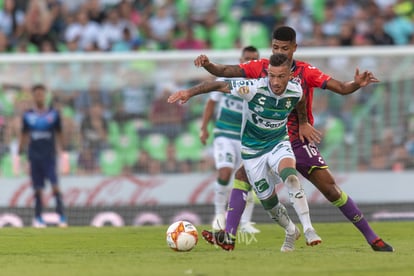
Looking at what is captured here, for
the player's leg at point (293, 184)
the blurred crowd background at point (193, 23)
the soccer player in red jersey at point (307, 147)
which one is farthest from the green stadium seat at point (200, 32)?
the player's leg at point (293, 184)

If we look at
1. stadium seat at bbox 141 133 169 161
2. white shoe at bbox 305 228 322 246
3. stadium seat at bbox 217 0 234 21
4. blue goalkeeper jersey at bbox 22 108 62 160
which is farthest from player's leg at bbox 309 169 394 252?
stadium seat at bbox 217 0 234 21

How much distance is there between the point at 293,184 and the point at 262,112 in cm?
81

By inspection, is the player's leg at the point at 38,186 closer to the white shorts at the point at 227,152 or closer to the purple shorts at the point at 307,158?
the white shorts at the point at 227,152

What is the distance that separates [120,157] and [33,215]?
190 centimetres

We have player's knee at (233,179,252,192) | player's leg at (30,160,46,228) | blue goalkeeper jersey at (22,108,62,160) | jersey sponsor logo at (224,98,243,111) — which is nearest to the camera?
player's knee at (233,179,252,192)

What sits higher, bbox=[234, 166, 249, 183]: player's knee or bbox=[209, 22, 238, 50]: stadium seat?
bbox=[209, 22, 238, 50]: stadium seat

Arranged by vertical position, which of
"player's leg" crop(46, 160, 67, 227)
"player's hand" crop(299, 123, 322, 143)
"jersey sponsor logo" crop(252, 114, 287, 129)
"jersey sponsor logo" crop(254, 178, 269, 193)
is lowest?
"player's leg" crop(46, 160, 67, 227)

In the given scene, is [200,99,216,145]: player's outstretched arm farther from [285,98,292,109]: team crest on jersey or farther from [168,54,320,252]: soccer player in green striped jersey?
[285,98,292,109]: team crest on jersey

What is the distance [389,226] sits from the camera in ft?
50.8

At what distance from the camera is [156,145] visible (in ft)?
63.3

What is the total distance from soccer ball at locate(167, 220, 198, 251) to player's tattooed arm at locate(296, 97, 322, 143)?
1.52 m

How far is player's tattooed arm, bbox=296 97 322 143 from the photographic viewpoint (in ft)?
35.7

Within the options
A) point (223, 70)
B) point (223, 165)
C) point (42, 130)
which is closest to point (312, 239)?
point (223, 70)

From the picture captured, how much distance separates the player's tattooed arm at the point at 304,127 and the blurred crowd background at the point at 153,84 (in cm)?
786
